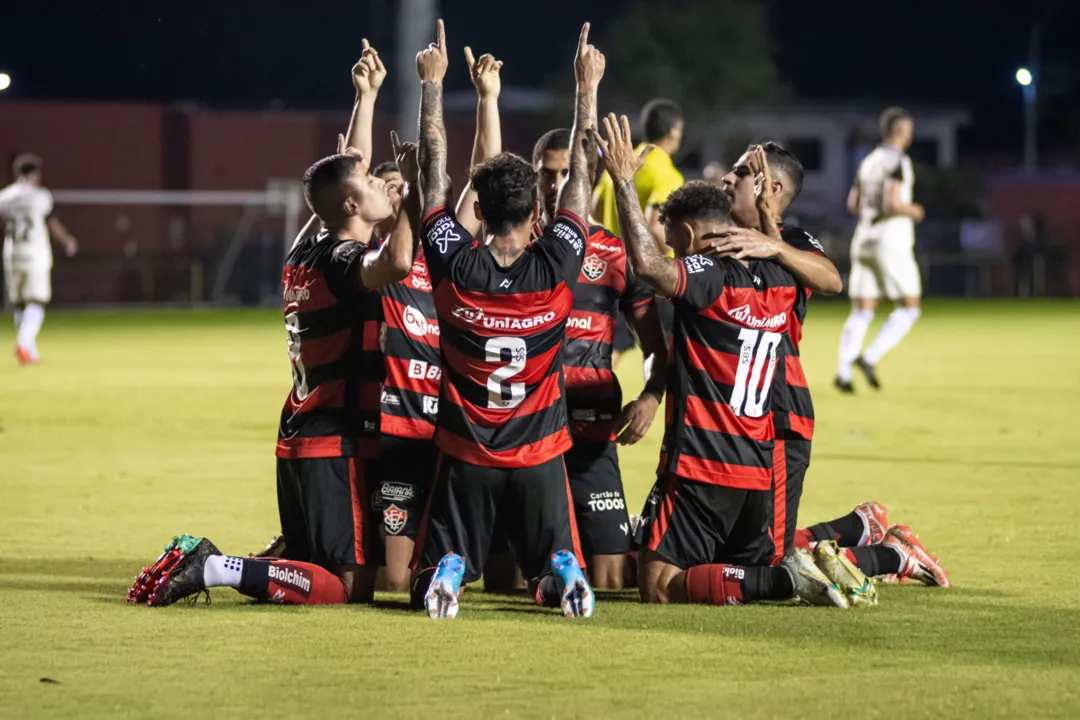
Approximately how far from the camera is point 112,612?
6668 millimetres

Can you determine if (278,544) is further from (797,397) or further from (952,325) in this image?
(952,325)

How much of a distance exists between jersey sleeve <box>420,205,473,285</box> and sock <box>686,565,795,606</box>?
1594 millimetres

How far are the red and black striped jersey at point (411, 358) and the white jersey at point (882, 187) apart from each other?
34.2 feet

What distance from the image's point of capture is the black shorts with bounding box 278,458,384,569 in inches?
275

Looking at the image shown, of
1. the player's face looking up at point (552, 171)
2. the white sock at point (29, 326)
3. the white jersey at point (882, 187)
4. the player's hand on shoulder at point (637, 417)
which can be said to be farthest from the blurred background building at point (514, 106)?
the player's hand on shoulder at point (637, 417)

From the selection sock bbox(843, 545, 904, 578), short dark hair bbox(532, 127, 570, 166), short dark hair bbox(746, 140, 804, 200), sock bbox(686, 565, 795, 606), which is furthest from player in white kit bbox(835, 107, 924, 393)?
sock bbox(686, 565, 795, 606)

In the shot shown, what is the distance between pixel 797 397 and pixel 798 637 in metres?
1.45

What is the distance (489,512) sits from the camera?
21.8 ft

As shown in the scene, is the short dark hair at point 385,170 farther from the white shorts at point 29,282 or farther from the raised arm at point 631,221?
the white shorts at point 29,282

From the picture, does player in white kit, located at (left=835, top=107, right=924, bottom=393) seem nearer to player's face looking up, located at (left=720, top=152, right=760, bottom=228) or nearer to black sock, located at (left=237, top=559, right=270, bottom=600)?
player's face looking up, located at (left=720, top=152, right=760, bottom=228)

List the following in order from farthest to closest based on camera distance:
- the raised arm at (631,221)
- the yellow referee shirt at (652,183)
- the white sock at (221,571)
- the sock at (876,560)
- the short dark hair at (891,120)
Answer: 1. the short dark hair at (891,120)
2. the yellow referee shirt at (652,183)
3. the sock at (876,560)
4. the white sock at (221,571)
5. the raised arm at (631,221)

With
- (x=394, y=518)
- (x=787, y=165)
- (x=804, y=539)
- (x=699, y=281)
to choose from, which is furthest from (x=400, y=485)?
(x=787, y=165)

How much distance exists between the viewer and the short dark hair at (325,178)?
6.98 metres

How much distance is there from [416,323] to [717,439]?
4.73ft
